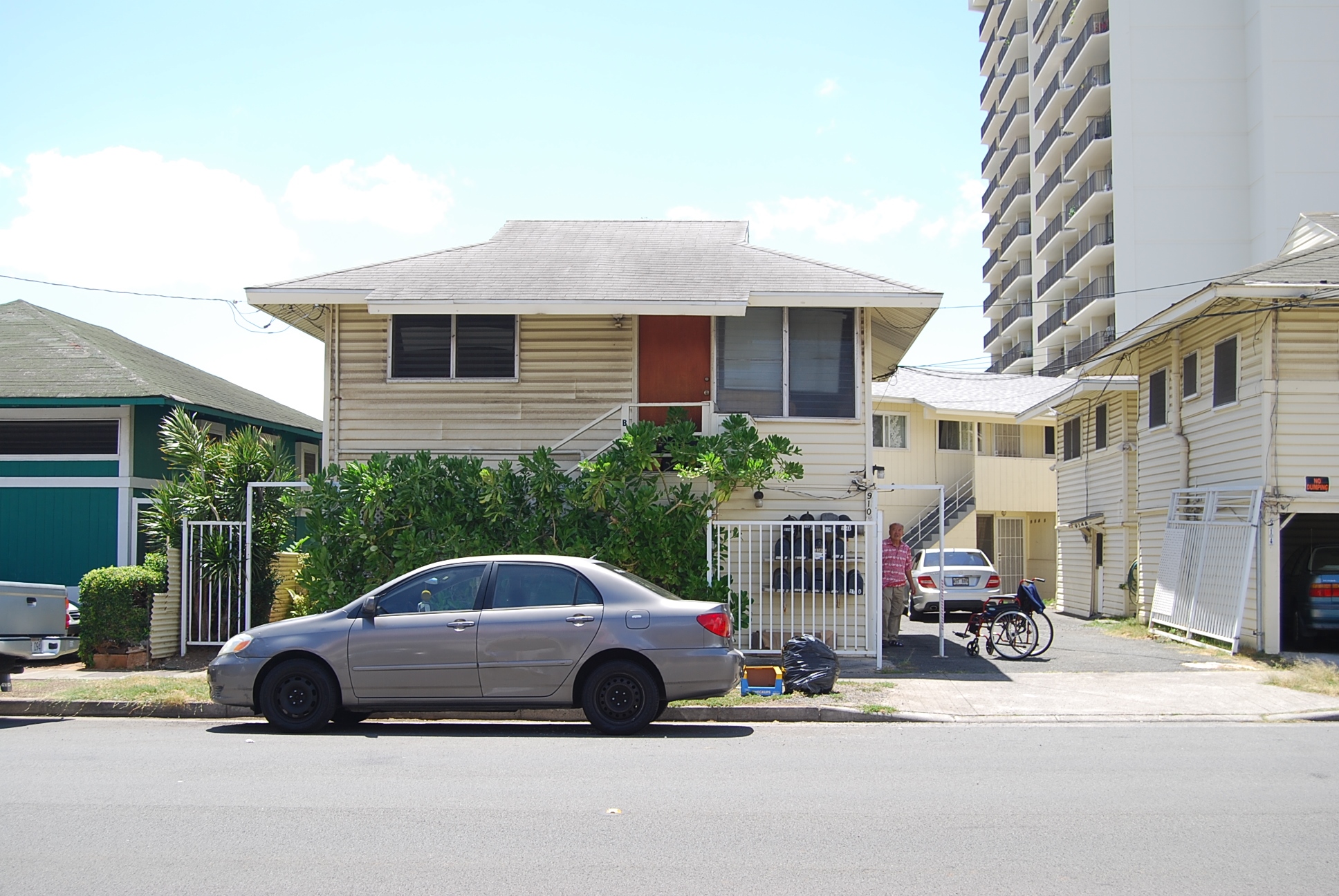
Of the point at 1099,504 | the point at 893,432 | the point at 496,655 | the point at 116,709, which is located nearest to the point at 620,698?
the point at 496,655

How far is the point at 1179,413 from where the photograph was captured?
18141mm

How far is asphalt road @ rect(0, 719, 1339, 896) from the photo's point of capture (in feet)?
17.3

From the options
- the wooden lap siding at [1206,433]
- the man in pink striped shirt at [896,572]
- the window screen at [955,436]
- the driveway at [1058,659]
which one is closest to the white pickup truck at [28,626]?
the driveway at [1058,659]

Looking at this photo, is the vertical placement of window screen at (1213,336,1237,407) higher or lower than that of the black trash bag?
higher

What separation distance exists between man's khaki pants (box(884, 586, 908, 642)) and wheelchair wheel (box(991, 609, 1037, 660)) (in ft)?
4.04

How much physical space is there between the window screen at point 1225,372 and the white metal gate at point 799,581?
594 cm

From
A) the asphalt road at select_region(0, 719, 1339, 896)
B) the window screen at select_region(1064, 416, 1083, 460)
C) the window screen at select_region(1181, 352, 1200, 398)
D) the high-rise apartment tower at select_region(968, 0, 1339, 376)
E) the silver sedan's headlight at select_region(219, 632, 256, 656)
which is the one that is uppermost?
the high-rise apartment tower at select_region(968, 0, 1339, 376)

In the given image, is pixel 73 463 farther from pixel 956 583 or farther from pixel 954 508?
pixel 954 508

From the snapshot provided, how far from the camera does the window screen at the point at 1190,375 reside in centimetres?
1744

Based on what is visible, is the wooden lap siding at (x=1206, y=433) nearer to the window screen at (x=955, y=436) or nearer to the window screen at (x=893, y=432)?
the window screen at (x=893, y=432)

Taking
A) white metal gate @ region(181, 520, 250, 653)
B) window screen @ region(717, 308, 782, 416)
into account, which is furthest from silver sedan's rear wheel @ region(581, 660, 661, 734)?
white metal gate @ region(181, 520, 250, 653)


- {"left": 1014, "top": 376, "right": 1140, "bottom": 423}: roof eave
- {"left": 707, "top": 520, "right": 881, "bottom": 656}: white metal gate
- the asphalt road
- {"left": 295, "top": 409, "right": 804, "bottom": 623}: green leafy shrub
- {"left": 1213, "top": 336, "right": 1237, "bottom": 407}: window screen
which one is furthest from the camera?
{"left": 1014, "top": 376, "right": 1140, "bottom": 423}: roof eave

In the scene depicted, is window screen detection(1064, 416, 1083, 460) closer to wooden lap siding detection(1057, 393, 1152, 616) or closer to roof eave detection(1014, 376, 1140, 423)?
wooden lap siding detection(1057, 393, 1152, 616)

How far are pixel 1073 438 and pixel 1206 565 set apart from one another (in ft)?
29.9
